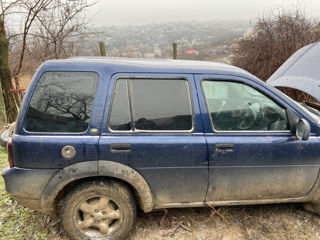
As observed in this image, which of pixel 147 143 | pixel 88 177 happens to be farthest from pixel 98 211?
pixel 147 143

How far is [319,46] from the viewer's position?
13.1ft

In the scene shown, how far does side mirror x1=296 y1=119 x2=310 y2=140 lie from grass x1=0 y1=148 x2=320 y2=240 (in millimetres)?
1135

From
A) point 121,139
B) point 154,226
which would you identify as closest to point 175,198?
point 154,226

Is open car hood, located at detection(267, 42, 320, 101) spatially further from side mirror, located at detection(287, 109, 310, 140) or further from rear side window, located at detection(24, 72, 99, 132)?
rear side window, located at detection(24, 72, 99, 132)

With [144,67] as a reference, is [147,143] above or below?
below

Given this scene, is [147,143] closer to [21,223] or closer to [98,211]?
[98,211]

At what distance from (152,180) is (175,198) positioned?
332 mm

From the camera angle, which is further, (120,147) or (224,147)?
(224,147)

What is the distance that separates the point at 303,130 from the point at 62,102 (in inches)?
91.9

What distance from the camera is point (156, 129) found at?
221 cm

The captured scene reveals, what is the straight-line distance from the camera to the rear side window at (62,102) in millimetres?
2102

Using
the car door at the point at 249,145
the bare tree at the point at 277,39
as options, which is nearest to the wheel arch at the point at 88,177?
the car door at the point at 249,145

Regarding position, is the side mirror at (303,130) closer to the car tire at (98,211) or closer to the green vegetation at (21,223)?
the car tire at (98,211)

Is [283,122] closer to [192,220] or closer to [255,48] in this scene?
[192,220]
